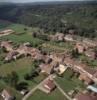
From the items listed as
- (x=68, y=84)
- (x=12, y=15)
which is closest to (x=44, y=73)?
(x=68, y=84)

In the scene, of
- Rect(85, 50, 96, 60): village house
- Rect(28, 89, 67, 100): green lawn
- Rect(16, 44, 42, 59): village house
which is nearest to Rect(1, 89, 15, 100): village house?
Rect(28, 89, 67, 100): green lawn

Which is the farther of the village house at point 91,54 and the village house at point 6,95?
the village house at point 91,54

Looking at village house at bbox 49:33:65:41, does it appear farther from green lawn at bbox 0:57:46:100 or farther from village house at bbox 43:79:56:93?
village house at bbox 43:79:56:93

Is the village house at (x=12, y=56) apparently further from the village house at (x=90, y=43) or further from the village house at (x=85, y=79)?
the village house at (x=90, y=43)

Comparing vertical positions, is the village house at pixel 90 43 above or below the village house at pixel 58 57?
below

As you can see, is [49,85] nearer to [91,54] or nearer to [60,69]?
[60,69]

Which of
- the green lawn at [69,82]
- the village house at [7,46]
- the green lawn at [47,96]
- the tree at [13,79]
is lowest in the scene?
the green lawn at [47,96]

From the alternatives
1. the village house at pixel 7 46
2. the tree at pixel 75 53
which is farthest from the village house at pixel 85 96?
the village house at pixel 7 46

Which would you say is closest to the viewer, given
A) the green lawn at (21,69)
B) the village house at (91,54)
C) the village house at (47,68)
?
the green lawn at (21,69)

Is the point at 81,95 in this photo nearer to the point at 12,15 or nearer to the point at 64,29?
the point at 64,29
